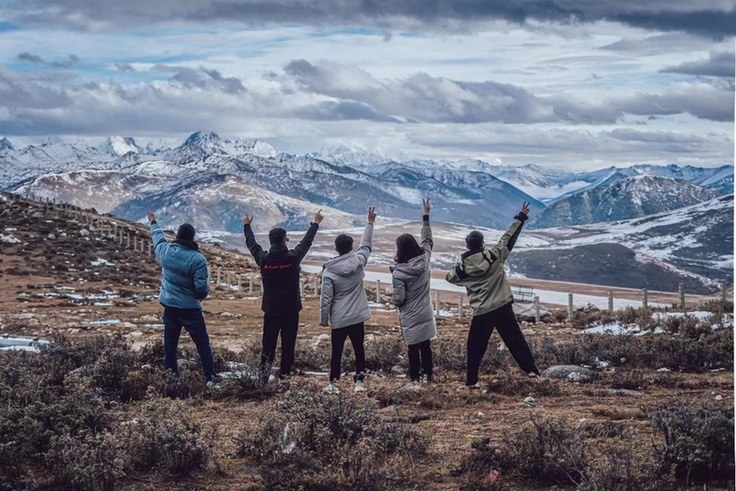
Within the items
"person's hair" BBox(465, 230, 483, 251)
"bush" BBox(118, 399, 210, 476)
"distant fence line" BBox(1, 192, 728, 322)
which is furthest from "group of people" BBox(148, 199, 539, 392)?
"distant fence line" BBox(1, 192, 728, 322)

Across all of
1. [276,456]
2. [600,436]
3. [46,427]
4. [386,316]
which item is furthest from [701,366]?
[386,316]

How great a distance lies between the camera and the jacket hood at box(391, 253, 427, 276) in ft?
35.6

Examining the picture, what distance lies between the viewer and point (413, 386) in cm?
1035

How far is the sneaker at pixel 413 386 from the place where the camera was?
10.1 metres

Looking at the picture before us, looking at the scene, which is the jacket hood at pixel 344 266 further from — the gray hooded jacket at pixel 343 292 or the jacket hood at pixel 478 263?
the jacket hood at pixel 478 263

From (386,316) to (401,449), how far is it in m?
23.6

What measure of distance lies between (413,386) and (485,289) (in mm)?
1389

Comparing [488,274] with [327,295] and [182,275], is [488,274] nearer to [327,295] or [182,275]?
[327,295]

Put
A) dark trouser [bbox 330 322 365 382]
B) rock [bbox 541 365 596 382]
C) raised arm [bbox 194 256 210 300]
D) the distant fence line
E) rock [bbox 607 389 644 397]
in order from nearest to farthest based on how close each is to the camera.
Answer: rock [bbox 607 389 644 397] < raised arm [bbox 194 256 210 300] < dark trouser [bbox 330 322 365 382] < rock [bbox 541 365 596 382] < the distant fence line

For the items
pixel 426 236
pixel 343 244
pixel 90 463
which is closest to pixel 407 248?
pixel 426 236

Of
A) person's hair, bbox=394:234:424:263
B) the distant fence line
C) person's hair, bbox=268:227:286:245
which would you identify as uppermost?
person's hair, bbox=268:227:286:245

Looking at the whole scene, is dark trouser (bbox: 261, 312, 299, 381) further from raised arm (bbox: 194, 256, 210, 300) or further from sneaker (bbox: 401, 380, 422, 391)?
sneaker (bbox: 401, 380, 422, 391)

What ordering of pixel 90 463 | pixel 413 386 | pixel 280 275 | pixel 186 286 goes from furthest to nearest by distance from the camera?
pixel 280 275, pixel 186 286, pixel 413 386, pixel 90 463

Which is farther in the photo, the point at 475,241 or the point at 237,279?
the point at 237,279
